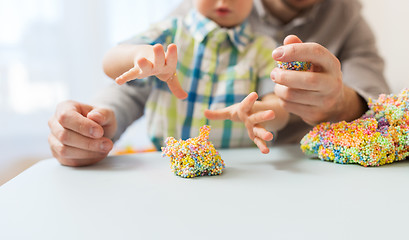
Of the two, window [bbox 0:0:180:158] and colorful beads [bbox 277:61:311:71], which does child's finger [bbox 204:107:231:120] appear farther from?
window [bbox 0:0:180:158]

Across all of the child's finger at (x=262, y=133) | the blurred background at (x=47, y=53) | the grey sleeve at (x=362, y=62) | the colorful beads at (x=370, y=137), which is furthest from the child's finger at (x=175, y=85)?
the blurred background at (x=47, y=53)

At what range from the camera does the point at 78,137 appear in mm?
569

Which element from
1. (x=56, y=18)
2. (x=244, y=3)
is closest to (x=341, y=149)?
(x=244, y=3)

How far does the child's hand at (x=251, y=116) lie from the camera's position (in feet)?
1.75

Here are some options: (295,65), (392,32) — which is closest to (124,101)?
(295,65)

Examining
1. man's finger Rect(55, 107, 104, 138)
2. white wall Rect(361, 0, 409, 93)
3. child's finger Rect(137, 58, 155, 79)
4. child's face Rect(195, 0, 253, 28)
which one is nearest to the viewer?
child's finger Rect(137, 58, 155, 79)

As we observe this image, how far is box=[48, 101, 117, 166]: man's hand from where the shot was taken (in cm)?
57

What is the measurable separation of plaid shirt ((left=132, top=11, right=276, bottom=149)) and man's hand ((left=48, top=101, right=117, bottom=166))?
0.67ft

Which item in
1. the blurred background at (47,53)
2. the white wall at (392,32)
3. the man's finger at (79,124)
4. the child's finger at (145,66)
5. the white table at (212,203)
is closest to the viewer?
the white table at (212,203)

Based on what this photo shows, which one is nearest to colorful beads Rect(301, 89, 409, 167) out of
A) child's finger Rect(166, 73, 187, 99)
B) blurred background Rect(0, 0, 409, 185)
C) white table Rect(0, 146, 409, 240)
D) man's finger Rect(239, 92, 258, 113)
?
white table Rect(0, 146, 409, 240)

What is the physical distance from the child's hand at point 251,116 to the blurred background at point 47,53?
1.21 metres

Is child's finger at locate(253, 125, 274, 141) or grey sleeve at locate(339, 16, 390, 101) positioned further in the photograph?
grey sleeve at locate(339, 16, 390, 101)

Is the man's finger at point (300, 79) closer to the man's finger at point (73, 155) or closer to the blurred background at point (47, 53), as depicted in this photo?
the man's finger at point (73, 155)

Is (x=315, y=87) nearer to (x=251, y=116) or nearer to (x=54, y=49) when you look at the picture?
(x=251, y=116)
